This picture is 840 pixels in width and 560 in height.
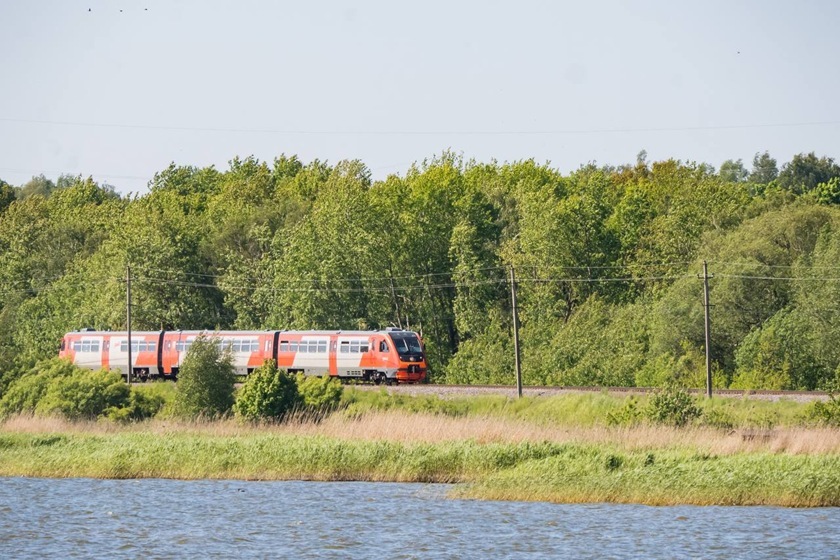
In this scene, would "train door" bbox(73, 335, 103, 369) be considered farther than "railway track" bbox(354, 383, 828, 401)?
Yes

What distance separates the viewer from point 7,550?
3053 cm

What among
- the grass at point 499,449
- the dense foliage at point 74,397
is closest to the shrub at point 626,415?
the grass at point 499,449

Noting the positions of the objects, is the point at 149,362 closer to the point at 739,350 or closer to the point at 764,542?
the point at 739,350

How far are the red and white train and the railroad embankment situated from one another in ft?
44.5

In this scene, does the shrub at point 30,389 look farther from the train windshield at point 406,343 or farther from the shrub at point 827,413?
the shrub at point 827,413

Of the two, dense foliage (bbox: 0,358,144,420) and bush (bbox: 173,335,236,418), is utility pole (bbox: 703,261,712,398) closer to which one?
bush (bbox: 173,335,236,418)

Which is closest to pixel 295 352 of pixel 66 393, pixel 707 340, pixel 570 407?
pixel 66 393

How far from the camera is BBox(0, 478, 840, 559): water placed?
95.1ft

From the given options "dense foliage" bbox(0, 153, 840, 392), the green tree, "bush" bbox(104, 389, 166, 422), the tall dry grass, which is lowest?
the tall dry grass

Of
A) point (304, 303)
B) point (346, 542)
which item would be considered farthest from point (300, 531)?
point (304, 303)

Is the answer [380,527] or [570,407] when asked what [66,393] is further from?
[380,527]

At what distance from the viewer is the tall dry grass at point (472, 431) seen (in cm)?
3841

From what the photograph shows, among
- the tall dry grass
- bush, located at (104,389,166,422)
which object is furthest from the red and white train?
the tall dry grass

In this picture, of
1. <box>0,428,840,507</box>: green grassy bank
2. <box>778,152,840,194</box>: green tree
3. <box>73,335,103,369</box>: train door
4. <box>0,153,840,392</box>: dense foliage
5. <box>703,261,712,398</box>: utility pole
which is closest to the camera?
<box>0,428,840,507</box>: green grassy bank
